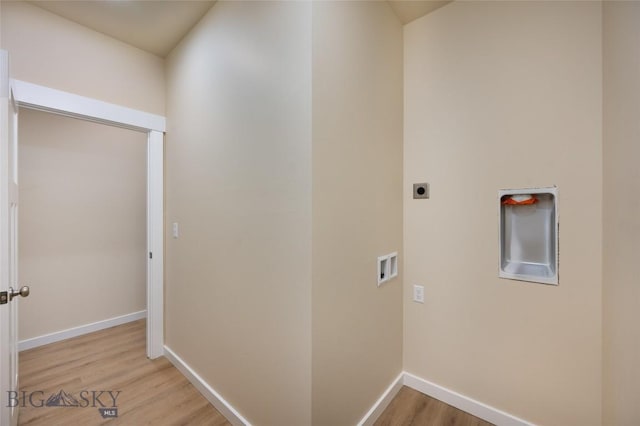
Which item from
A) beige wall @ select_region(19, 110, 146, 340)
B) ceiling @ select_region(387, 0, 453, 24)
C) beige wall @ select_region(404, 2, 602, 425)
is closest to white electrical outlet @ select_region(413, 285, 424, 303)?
beige wall @ select_region(404, 2, 602, 425)

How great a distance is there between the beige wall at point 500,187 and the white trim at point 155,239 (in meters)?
2.19

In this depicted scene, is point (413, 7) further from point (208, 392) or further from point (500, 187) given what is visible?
point (208, 392)

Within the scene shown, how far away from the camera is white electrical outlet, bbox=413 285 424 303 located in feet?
6.51

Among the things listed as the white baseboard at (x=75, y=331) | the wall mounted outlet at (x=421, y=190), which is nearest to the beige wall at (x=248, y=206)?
the wall mounted outlet at (x=421, y=190)

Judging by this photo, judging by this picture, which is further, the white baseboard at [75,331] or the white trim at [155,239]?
the white baseboard at [75,331]

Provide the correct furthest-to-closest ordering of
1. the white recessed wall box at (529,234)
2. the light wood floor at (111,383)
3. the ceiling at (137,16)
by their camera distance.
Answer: the ceiling at (137,16), the light wood floor at (111,383), the white recessed wall box at (529,234)

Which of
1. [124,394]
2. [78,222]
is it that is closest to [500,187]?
[124,394]

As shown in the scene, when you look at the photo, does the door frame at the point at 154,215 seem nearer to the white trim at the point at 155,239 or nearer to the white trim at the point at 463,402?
the white trim at the point at 155,239

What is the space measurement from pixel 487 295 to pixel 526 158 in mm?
888

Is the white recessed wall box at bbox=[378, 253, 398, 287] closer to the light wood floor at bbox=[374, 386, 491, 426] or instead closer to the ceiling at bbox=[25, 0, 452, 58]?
the light wood floor at bbox=[374, 386, 491, 426]

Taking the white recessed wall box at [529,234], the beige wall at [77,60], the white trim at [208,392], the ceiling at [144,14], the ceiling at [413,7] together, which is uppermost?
the ceiling at [144,14]

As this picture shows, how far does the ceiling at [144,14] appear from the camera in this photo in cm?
184

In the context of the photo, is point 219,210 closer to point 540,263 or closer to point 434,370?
point 434,370

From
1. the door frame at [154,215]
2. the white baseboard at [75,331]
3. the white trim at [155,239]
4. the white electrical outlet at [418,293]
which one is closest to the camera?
the white electrical outlet at [418,293]
